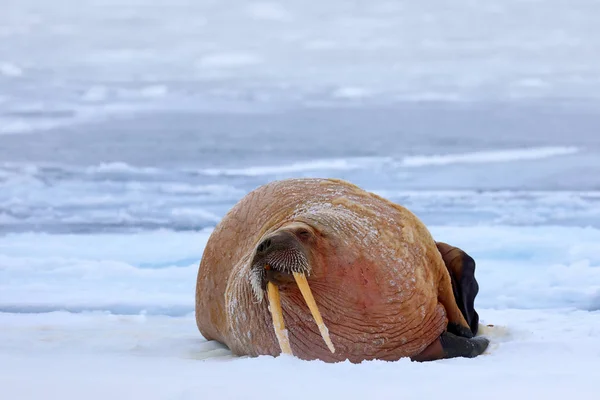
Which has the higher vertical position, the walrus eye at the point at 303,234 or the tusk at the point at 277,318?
the walrus eye at the point at 303,234

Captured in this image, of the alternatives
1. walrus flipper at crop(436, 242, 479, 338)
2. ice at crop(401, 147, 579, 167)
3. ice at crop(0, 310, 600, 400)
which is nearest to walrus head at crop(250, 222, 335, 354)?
ice at crop(0, 310, 600, 400)

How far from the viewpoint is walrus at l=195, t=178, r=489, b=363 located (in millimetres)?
3916

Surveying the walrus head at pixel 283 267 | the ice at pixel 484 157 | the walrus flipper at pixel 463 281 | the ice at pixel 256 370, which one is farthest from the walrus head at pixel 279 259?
the ice at pixel 484 157

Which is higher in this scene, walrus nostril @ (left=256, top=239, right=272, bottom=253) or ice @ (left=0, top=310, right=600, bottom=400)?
walrus nostril @ (left=256, top=239, right=272, bottom=253)

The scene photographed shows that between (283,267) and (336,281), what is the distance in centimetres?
46

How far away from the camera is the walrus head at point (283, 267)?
12.2 ft

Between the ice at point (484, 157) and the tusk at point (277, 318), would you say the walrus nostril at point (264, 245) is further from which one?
the ice at point (484, 157)

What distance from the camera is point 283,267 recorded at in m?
3.76

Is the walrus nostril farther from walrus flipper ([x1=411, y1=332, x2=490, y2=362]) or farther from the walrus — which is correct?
walrus flipper ([x1=411, y1=332, x2=490, y2=362])

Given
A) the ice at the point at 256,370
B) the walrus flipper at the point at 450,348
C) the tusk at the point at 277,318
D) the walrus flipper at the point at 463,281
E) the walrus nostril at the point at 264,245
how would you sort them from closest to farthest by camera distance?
the ice at the point at 256,370
the walrus nostril at the point at 264,245
the tusk at the point at 277,318
the walrus flipper at the point at 450,348
the walrus flipper at the point at 463,281

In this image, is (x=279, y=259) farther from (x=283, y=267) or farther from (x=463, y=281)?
(x=463, y=281)

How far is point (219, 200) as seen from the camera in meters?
11.5

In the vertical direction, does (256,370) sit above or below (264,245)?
below

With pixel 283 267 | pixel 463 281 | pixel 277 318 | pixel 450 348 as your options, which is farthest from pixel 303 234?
pixel 463 281
